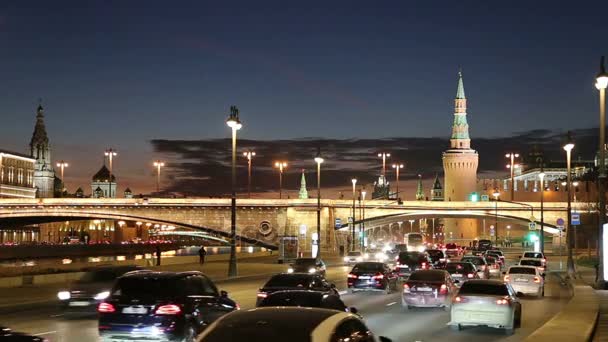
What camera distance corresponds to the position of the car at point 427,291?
27.0 metres

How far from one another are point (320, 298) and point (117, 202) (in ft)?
346

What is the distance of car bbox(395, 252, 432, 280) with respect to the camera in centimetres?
4188

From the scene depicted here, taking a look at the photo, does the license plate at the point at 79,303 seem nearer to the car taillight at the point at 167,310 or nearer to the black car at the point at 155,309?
the black car at the point at 155,309

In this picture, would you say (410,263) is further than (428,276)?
Yes

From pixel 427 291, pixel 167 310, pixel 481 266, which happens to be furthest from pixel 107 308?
pixel 481 266

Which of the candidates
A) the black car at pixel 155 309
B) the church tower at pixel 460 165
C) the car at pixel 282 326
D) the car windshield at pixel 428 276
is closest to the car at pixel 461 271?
the car windshield at pixel 428 276

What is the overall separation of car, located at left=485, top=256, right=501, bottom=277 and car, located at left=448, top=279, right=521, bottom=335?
29214 millimetres

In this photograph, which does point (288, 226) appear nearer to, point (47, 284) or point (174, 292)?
point (47, 284)

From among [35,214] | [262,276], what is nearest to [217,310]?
[262,276]

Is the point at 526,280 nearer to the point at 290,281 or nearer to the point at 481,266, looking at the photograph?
the point at 481,266

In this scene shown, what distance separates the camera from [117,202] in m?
117

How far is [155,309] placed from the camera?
1530cm

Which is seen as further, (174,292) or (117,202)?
(117,202)

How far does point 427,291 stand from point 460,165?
546 feet
